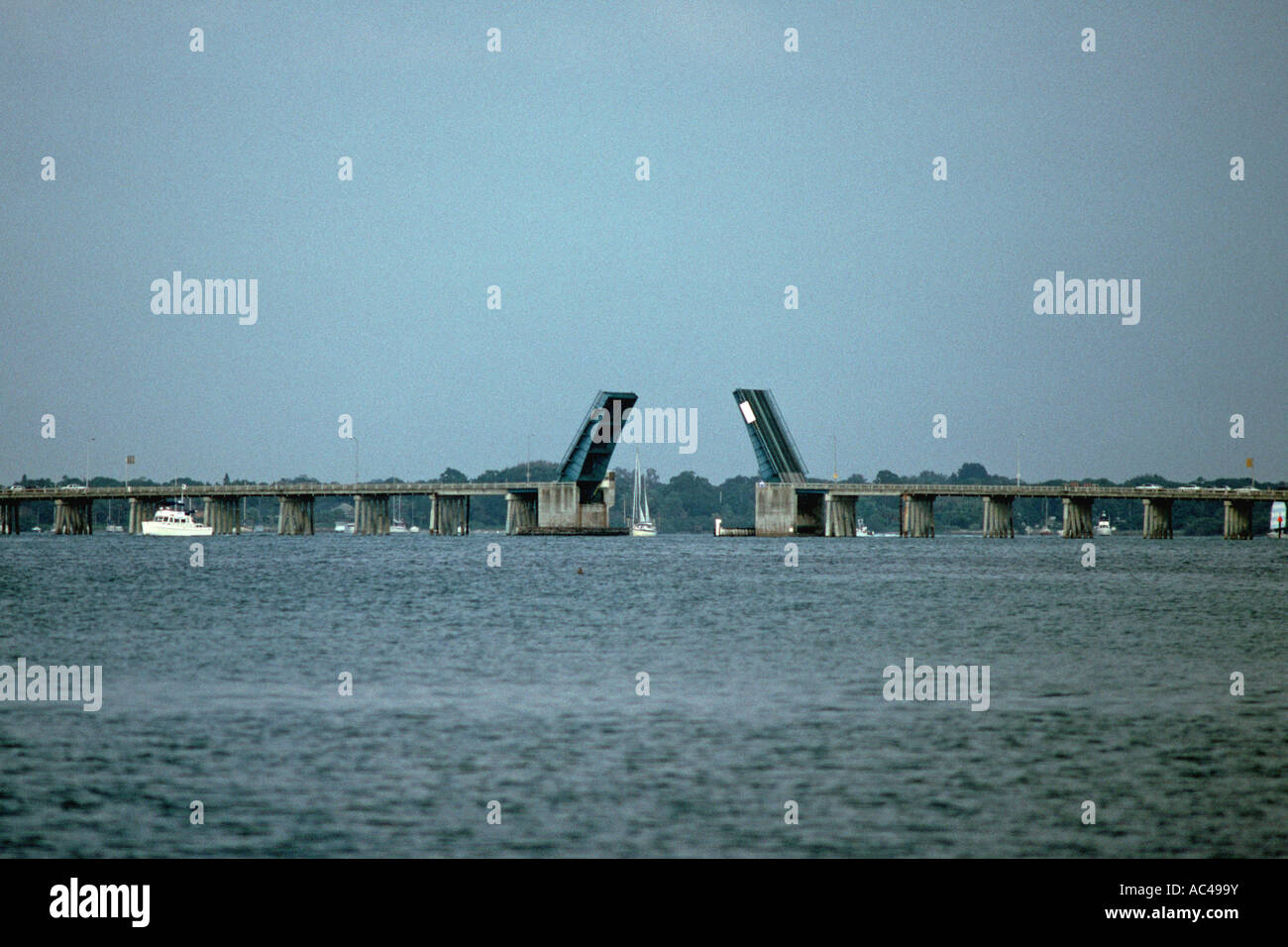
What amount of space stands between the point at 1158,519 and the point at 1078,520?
35.3ft

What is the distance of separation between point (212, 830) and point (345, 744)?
5162mm

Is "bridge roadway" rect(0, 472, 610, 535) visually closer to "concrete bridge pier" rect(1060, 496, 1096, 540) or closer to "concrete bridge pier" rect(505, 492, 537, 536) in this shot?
"concrete bridge pier" rect(505, 492, 537, 536)

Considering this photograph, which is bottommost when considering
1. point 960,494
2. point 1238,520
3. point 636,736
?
point 636,736

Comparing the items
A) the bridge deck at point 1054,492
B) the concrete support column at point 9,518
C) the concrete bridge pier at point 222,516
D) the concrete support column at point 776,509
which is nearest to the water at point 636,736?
the concrete support column at point 776,509

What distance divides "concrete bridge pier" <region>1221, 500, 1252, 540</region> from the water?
135568mm

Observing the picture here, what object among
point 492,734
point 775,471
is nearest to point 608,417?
point 775,471

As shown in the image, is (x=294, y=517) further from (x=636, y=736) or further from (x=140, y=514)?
(x=636, y=736)

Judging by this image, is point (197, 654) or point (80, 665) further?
point (197, 654)

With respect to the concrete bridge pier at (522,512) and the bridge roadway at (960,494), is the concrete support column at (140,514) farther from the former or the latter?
the bridge roadway at (960,494)

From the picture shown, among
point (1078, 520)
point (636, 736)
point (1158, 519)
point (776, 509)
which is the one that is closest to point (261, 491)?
point (776, 509)

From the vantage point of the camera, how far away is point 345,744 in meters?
20.5

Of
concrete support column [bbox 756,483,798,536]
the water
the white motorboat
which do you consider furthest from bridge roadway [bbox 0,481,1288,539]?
the water

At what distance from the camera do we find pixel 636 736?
21672 mm
